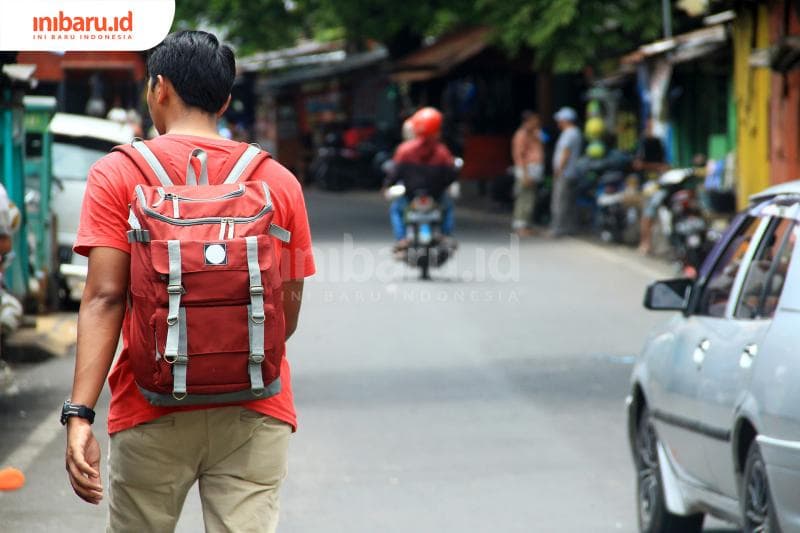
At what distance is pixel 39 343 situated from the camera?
1218cm

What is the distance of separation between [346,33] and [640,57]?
1272 cm

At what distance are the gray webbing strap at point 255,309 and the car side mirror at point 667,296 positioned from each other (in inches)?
120

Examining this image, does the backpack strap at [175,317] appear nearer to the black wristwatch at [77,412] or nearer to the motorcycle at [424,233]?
the black wristwatch at [77,412]

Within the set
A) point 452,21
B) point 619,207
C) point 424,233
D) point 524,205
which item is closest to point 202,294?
point 424,233

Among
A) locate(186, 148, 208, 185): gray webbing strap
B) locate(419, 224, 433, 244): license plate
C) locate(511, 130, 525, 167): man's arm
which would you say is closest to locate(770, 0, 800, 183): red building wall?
locate(419, 224, 433, 244): license plate

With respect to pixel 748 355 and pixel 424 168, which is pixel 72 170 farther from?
pixel 748 355

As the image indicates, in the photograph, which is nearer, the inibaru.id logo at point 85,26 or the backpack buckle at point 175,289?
the backpack buckle at point 175,289

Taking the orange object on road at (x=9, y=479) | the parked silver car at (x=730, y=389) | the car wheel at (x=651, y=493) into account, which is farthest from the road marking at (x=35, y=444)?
the orange object on road at (x=9, y=479)

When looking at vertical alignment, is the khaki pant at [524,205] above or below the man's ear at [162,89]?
below

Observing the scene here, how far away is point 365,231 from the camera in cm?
2573

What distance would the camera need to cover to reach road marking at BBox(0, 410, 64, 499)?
8227 mm

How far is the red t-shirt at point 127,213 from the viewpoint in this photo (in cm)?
356

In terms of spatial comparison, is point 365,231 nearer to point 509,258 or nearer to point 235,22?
point 509,258

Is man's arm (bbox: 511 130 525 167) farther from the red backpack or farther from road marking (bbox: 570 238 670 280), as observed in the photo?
the red backpack
